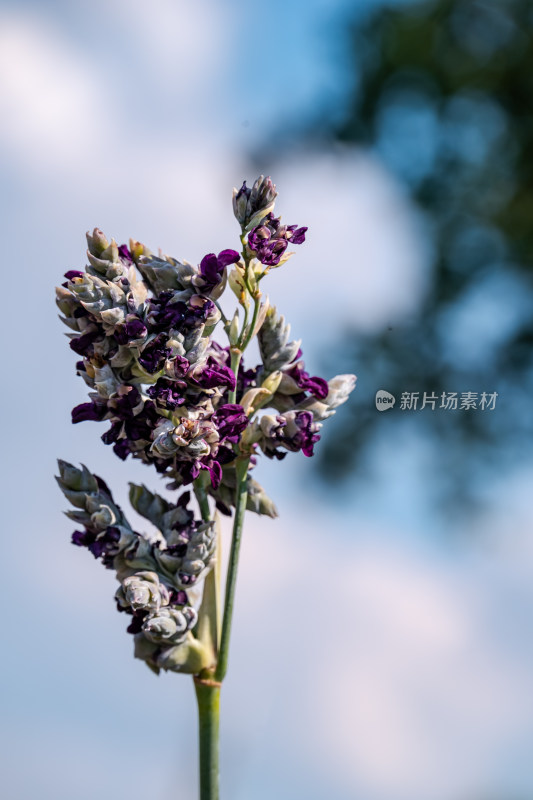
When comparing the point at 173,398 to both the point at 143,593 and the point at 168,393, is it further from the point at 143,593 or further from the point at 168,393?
the point at 143,593

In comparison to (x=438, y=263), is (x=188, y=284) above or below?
below

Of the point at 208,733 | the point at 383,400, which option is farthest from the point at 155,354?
the point at 383,400

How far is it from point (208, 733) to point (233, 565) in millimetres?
174

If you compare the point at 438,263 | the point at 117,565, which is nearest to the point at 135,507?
the point at 117,565

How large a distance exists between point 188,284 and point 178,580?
294 mm

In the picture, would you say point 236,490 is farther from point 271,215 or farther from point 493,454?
point 493,454

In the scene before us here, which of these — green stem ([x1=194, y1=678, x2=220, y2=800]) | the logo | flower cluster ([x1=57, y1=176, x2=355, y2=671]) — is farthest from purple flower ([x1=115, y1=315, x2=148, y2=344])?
the logo

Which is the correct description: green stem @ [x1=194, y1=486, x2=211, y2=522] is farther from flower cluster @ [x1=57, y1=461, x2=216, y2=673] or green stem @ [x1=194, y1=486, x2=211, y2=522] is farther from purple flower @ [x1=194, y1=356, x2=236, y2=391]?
purple flower @ [x1=194, y1=356, x2=236, y2=391]

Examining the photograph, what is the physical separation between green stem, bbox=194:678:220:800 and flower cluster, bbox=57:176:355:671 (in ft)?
0.10

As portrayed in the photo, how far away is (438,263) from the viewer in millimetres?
5035

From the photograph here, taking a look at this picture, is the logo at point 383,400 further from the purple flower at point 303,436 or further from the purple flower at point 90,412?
the purple flower at point 90,412

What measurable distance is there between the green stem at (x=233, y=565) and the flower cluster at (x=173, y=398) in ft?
0.05

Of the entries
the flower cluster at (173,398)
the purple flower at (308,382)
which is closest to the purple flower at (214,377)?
the flower cluster at (173,398)

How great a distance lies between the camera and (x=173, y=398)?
2.57ft
